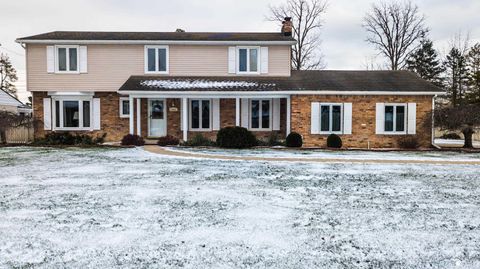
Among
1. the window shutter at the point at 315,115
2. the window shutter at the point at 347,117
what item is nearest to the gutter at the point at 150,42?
the window shutter at the point at 315,115

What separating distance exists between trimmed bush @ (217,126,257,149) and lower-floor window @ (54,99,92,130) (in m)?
8.01

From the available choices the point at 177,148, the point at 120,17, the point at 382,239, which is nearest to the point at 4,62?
the point at 120,17

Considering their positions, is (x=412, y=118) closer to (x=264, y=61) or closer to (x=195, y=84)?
(x=264, y=61)

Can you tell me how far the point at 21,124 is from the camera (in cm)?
1844

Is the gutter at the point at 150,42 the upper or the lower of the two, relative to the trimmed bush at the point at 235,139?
upper

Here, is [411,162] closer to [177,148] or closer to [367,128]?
[367,128]

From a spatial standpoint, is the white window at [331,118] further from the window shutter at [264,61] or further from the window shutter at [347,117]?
the window shutter at [264,61]

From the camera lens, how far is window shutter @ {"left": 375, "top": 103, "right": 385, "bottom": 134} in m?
18.4

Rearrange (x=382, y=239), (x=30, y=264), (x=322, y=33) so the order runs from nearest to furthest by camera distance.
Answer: (x=30, y=264), (x=382, y=239), (x=322, y=33)

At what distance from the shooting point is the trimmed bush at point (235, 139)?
16.0m

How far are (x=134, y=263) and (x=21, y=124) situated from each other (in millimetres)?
16883

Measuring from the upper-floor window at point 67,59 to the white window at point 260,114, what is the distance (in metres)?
8.96

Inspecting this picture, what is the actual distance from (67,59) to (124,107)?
3654 millimetres

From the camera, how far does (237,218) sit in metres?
5.75
